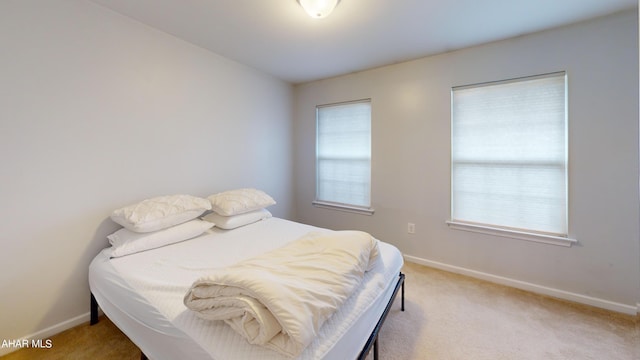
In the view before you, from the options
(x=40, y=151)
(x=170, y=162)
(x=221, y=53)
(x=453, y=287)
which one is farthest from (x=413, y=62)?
(x=40, y=151)

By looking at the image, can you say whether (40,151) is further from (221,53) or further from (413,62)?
(413,62)

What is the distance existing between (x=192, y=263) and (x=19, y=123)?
1.46 metres

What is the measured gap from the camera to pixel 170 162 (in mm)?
2367

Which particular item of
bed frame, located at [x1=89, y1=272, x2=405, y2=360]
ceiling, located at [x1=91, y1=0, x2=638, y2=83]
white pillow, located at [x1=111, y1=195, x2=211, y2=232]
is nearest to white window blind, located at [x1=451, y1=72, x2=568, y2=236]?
ceiling, located at [x1=91, y1=0, x2=638, y2=83]

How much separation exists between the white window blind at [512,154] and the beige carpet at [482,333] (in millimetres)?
705

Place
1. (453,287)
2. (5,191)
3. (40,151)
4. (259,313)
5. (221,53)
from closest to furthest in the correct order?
(259,313)
(5,191)
(40,151)
(453,287)
(221,53)

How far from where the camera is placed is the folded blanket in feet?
2.83

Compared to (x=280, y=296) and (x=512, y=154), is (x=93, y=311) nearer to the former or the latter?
(x=280, y=296)

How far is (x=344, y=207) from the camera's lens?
3.43m

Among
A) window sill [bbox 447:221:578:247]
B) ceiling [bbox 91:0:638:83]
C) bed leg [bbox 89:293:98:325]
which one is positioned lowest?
bed leg [bbox 89:293:98:325]

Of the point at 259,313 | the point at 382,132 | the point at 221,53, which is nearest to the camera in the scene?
the point at 259,313

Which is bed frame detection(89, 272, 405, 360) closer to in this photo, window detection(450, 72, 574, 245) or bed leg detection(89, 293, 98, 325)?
bed leg detection(89, 293, 98, 325)

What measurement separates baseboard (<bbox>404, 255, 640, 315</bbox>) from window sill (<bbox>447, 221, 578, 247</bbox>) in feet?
1.40

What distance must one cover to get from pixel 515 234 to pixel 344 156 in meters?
2.09
